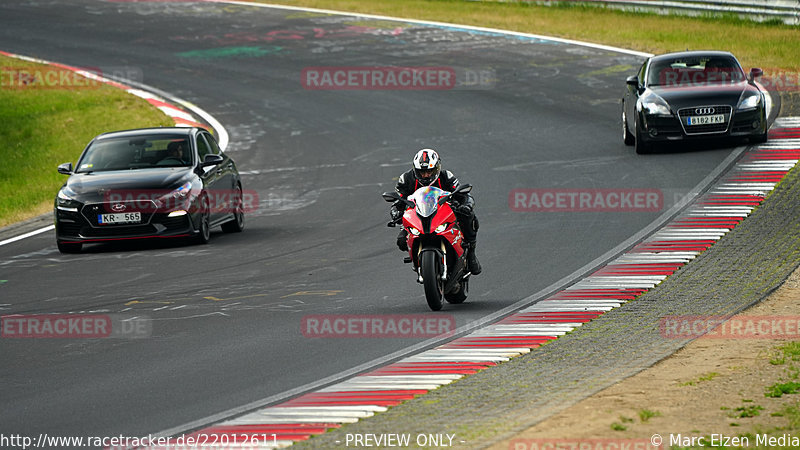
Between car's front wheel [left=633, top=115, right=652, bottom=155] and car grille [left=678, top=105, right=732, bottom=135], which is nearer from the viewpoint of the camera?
car grille [left=678, top=105, right=732, bottom=135]

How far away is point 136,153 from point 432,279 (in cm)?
762

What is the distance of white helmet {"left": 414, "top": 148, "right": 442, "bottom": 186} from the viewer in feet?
37.6

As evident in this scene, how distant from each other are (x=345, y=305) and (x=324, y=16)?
2873 centimetres

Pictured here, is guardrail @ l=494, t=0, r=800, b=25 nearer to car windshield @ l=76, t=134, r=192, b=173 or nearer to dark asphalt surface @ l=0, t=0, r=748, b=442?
dark asphalt surface @ l=0, t=0, r=748, b=442

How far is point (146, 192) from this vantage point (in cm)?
1631

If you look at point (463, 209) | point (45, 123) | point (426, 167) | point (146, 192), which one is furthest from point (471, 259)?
point (45, 123)

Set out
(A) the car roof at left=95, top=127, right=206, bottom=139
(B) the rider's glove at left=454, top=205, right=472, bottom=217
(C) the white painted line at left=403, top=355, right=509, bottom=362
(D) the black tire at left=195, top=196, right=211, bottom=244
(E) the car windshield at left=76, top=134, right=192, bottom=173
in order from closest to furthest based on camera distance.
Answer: (C) the white painted line at left=403, top=355, right=509, bottom=362, (B) the rider's glove at left=454, top=205, right=472, bottom=217, (D) the black tire at left=195, top=196, right=211, bottom=244, (E) the car windshield at left=76, top=134, right=192, bottom=173, (A) the car roof at left=95, top=127, right=206, bottom=139

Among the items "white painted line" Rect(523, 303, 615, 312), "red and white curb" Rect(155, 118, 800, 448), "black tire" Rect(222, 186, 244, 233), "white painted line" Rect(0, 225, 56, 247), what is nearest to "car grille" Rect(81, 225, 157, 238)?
"white painted line" Rect(0, 225, 56, 247)

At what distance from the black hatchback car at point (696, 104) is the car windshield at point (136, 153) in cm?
789

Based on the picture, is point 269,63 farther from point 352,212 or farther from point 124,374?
point 124,374

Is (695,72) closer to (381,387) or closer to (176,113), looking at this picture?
(176,113)

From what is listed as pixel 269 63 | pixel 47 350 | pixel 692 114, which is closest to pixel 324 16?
pixel 269 63

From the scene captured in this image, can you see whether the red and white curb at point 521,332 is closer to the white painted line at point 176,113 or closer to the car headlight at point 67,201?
the car headlight at point 67,201

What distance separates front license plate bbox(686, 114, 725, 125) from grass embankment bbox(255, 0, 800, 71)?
885 centimetres
